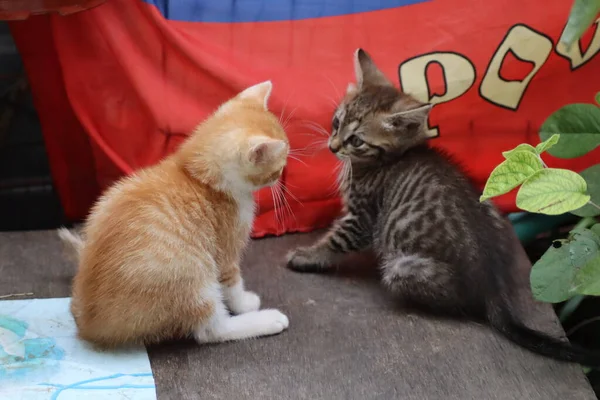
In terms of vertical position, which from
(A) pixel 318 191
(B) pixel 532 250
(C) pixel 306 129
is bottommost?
(B) pixel 532 250

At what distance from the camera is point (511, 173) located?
1.04 metres

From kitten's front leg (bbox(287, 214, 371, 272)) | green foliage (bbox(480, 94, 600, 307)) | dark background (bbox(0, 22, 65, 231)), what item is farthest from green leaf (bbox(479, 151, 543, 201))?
dark background (bbox(0, 22, 65, 231))

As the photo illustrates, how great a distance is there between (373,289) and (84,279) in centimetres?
71

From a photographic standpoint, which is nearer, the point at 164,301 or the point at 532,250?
the point at 164,301

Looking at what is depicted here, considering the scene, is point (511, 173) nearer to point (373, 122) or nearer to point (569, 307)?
point (373, 122)

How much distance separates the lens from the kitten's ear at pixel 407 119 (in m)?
1.63

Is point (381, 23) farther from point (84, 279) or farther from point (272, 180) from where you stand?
point (84, 279)

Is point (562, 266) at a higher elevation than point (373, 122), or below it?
below

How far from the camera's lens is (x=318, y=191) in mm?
1935

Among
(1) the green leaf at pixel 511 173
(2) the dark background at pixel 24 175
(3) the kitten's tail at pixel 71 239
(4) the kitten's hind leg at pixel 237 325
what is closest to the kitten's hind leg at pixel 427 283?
(4) the kitten's hind leg at pixel 237 325

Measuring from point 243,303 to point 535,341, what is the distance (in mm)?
644

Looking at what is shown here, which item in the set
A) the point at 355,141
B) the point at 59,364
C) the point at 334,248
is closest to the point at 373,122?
the point at 355,141

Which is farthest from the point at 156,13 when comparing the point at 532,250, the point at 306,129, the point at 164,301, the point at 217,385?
the point at 532,250

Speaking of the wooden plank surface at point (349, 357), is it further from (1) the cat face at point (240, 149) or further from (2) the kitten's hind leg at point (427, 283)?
(1) the cat face at point (240, 149)
